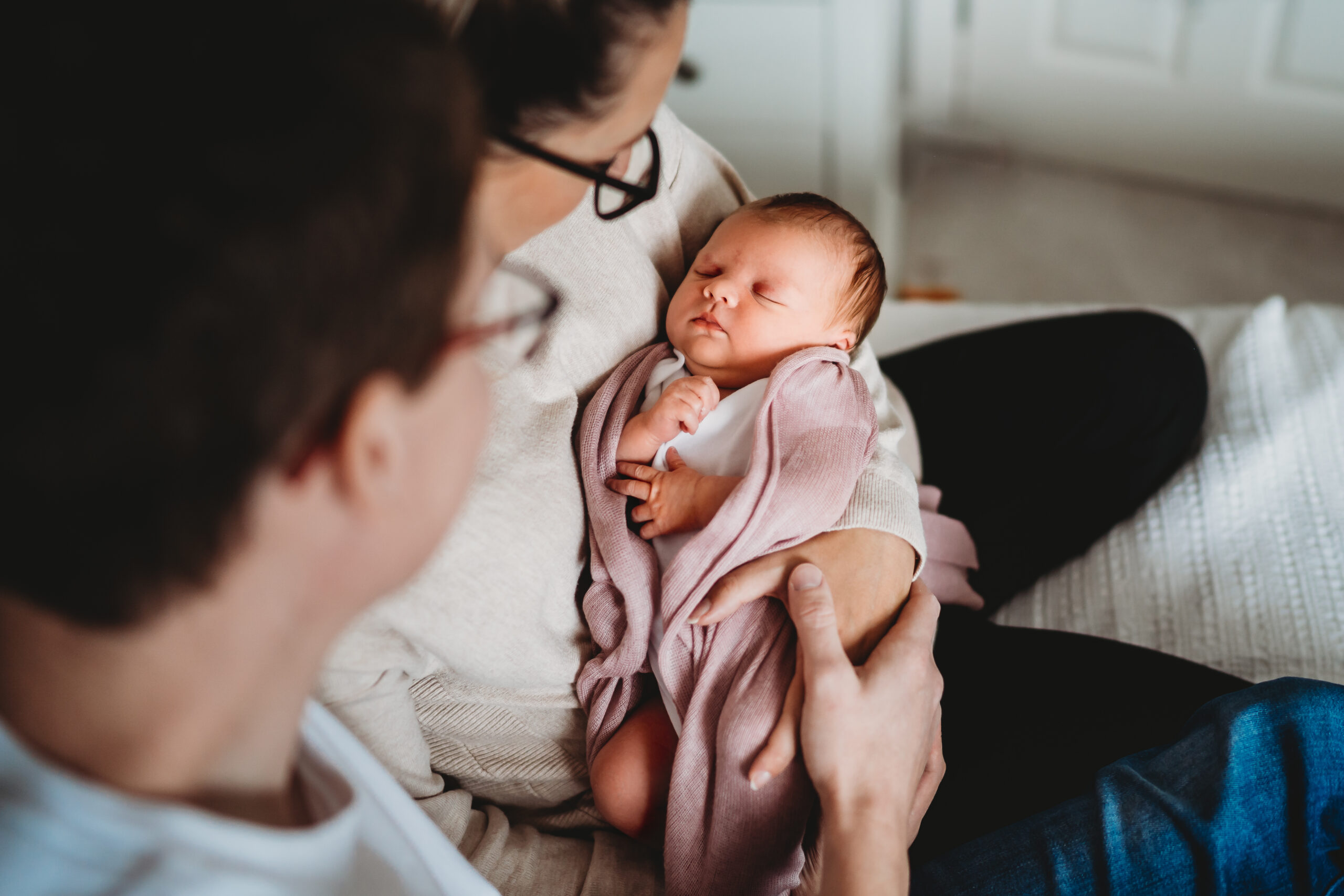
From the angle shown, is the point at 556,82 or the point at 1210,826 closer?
the point at 556,82

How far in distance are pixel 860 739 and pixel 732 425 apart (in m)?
0.36

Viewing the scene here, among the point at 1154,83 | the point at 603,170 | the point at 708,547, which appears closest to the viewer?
the point at 603,170

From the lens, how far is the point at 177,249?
374 mm

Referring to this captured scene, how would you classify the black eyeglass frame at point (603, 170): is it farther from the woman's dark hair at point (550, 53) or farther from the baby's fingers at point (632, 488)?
the baby's fingers at point (632, 488)

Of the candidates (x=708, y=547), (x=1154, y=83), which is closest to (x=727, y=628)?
(x=708, y=547)

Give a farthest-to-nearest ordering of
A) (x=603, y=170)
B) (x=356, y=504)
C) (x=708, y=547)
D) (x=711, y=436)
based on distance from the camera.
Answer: (x=711, y=436), (x=708, y=547), (x=603, y=170), (x=356, y=504)

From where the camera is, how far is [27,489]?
1.31 ft

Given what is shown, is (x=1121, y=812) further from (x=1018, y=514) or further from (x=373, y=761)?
(x=373, y=761)

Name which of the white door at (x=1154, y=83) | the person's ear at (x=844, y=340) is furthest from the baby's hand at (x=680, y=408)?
the white door at (x=1154, y=83)

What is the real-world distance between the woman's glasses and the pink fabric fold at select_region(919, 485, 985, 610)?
2.05 ft

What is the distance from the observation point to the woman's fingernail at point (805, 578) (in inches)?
32.9

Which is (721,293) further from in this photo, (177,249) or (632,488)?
(177,249)

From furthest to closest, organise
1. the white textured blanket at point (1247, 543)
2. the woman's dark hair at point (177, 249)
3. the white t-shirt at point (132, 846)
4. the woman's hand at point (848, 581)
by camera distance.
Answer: the white textured blanket at point (1247, 543), the woman's hand at point (848, 581), the white t-shirt at point (132, 846), the woman's dark hair at point (177, 249)

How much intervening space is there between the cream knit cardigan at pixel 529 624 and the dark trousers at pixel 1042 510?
0.22 meters
